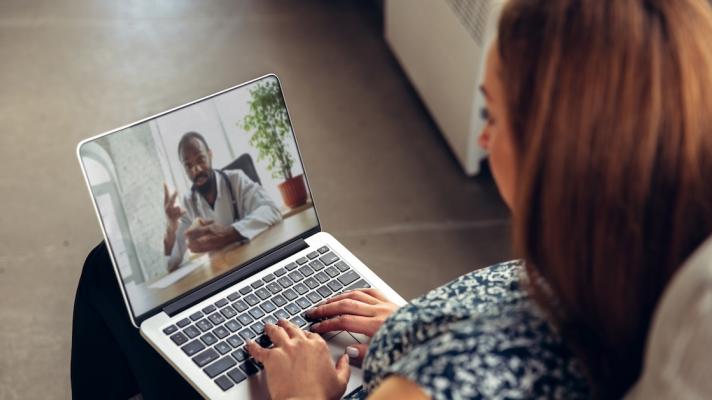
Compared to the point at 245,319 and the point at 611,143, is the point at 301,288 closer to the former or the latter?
the point at 245,319

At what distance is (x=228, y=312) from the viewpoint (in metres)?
0.95

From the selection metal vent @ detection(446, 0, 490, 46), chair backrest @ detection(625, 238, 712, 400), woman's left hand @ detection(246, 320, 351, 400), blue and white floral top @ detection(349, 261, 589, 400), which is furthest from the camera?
metal vent @ detection(446, 0, 490, 46)

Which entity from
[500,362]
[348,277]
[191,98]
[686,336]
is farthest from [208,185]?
[191,98]

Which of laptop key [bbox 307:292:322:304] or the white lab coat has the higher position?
the white lab coat

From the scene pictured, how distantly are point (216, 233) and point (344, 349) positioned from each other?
22 cm

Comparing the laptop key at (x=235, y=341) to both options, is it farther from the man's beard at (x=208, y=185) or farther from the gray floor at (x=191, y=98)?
the gray floor at (x=191, y=98)

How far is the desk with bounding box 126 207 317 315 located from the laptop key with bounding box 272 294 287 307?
0.22 ft

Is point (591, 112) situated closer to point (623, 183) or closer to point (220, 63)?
point (623, 183)

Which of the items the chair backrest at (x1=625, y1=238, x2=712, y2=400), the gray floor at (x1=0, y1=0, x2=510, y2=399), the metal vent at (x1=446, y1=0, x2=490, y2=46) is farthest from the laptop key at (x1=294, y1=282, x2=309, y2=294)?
the metal vent at (x1=446, y1=0, x2=490, y2=46)

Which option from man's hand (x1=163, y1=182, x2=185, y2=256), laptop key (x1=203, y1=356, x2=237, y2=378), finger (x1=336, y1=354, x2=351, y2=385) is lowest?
finger (x1=336, y1=354, x2=351, y2=385)

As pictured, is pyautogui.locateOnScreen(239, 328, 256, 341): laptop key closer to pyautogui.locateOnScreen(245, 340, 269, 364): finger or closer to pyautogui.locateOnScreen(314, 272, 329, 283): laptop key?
pyautogui.locateOnScreen(245, 340, 269, 364): finger

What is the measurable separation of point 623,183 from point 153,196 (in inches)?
22.1

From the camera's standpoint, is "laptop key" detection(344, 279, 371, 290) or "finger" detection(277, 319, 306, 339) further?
"laptop key" detection(344, 279, 371, 290)

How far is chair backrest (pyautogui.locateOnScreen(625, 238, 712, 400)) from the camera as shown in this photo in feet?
1.59
